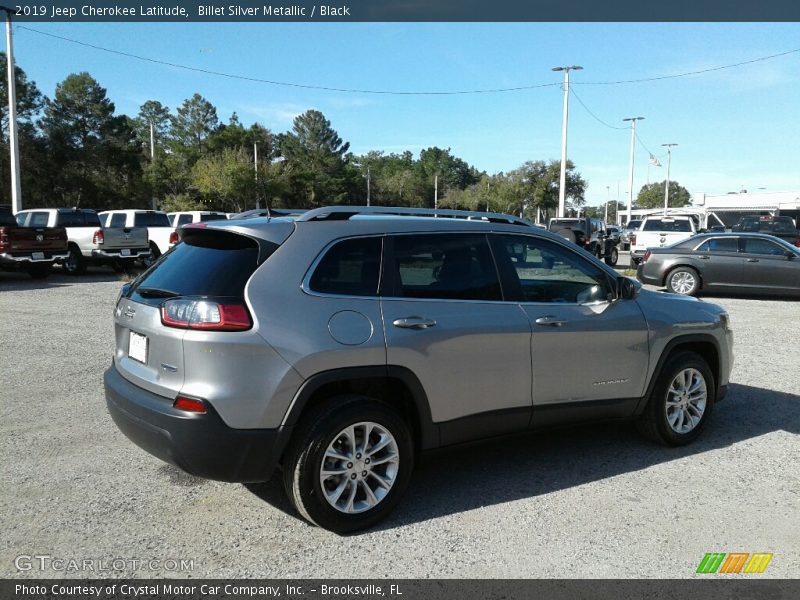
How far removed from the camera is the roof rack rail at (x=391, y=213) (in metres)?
3.77

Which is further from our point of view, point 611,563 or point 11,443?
point 11,443

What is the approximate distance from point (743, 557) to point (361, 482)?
2.05 meters

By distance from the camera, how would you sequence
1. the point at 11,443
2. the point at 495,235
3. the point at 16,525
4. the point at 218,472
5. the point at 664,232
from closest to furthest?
1. the point at 218,472
2. the point at 16,525
3. the point at 495,235
4. the point at 11,443
5. the point at 664,232

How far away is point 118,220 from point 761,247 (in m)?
18.1

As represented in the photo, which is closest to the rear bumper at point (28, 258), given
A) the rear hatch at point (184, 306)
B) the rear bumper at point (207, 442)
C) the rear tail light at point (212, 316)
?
the rear hatch at point (184, 306)

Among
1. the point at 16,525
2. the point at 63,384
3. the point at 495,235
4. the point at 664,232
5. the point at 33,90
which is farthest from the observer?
the point at 33,90

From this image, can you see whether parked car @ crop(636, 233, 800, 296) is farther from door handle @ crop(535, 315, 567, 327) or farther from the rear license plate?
the rear license plate

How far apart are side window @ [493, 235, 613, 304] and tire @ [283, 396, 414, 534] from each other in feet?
4.32

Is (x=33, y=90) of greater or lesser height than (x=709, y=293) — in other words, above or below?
above

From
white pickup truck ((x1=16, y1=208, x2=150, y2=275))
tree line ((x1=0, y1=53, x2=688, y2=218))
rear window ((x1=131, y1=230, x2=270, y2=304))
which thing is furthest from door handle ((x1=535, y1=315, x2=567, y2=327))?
tree line ((x1=0, y1=53, x2=688, y2=218))

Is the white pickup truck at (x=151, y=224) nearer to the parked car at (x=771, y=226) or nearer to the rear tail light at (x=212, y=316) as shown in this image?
the rear tail light at (x=212, y=316)

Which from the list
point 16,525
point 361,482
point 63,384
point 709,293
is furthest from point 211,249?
point 709,293

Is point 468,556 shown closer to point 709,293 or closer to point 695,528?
point 695,528

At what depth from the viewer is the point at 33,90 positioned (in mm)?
49438
